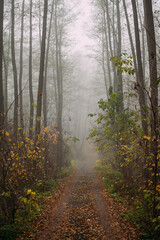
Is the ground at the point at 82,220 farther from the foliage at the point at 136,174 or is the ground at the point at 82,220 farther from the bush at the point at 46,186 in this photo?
the bush at the point at 46,186

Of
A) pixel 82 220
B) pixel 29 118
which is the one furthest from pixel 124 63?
pixel 29 118

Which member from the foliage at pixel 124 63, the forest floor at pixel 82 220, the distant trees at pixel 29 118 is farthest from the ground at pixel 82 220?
the foliage at pixel 124 63

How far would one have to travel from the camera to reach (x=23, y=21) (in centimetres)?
1299

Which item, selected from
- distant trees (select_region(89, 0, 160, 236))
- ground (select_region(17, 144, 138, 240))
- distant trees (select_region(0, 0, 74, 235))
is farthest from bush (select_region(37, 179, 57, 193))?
distant trees (select_region(89, 0, 160, 236))

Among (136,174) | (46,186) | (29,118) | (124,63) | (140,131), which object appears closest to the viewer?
(124,63)

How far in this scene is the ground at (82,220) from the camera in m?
4.48

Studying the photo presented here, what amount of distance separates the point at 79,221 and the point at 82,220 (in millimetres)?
106

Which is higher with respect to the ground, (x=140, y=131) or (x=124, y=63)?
(x=124, y=63)

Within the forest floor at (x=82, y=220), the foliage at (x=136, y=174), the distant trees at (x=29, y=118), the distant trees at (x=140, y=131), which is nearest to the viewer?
the distant trees at (x=140, y=131)

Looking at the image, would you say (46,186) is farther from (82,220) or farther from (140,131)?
(140,131)

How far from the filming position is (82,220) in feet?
17.5

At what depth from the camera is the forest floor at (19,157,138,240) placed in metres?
4.48

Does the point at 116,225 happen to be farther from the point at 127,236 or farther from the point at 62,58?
the point at 62,58

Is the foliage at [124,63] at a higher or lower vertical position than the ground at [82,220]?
higher
